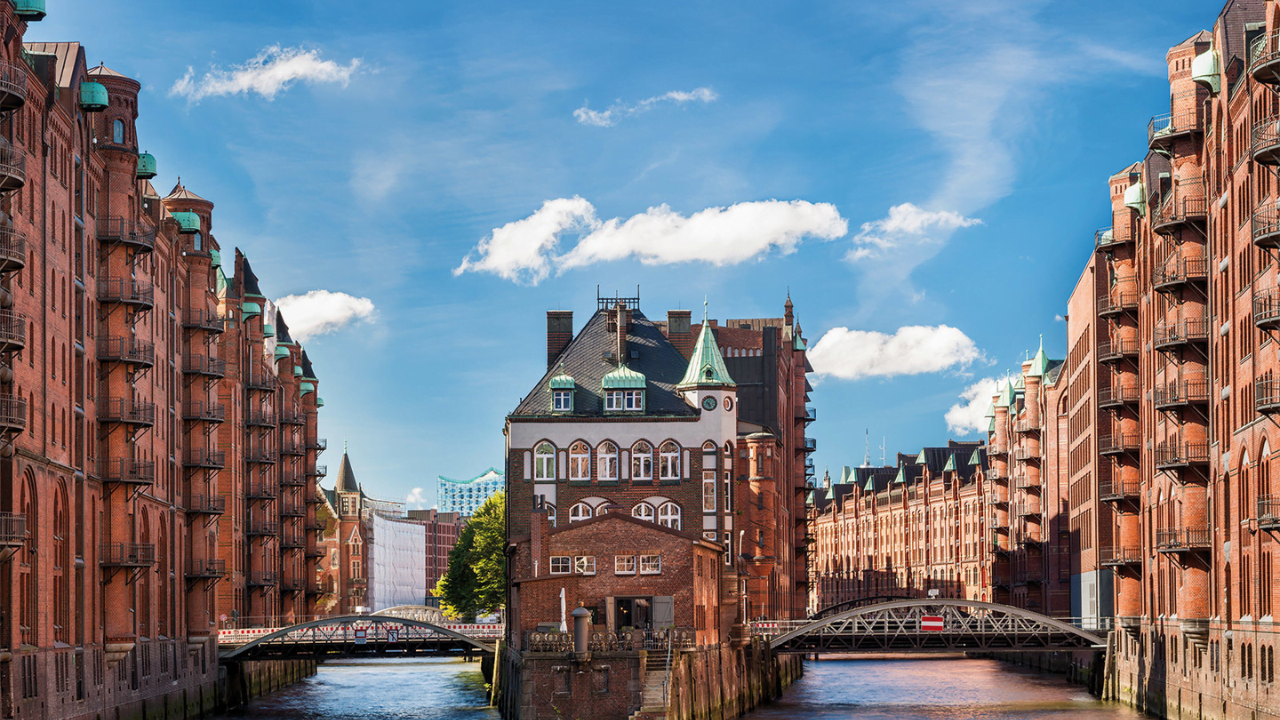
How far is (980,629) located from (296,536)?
181 ft

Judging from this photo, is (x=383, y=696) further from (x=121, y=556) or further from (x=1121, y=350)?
(x=1121, y=350)

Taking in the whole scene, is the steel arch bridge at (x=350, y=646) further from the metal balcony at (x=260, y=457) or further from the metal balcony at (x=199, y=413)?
the metal balcony at (x=260, y=457)

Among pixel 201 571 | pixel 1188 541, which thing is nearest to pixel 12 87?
pixel 201 571

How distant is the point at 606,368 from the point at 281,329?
43.3 m

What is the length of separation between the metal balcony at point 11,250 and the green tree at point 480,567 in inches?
2780

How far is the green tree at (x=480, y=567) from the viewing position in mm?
129625

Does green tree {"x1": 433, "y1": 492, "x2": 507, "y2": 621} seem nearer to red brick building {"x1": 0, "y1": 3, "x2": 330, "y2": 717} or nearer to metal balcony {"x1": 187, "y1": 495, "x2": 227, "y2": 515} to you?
red brick building {"x1": 0, "y1": 3, "x2": 330, "y2": 717}

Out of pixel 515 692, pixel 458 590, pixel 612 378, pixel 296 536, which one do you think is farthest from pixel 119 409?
pixel 458 590

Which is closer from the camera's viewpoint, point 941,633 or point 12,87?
point 12,87

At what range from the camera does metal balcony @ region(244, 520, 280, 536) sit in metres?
108

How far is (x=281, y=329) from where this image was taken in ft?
447

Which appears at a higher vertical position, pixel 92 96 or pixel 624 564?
pixel 92 96

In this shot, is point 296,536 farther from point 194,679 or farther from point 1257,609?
point 1257,609

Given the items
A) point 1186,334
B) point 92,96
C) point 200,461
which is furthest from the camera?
point 200,461
